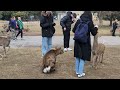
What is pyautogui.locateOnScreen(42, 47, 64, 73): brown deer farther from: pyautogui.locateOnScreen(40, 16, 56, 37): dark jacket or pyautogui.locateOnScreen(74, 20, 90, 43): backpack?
pyautogui.locateOnScreen(40, 16, 56, 37): dark jacket

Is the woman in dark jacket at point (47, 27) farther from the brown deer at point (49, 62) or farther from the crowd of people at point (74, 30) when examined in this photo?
the brown deer at point (49, 62)

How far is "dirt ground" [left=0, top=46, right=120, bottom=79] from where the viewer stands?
9023 millimetres

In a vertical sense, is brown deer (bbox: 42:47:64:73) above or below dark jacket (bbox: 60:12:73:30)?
below

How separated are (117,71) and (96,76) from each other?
0.99 meters

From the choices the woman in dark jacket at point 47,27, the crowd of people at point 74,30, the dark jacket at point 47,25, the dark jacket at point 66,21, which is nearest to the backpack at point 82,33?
the crowd of people at point 74,30

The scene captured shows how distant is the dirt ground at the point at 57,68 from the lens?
9.02 metres

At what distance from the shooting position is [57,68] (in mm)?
9828

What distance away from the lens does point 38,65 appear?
10234mm

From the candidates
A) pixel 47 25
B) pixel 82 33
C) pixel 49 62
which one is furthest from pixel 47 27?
pixel 82 33

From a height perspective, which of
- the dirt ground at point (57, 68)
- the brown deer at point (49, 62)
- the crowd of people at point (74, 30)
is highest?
the crowd of people at point (74, 30)

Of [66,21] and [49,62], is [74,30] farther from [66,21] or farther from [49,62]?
[66,21]

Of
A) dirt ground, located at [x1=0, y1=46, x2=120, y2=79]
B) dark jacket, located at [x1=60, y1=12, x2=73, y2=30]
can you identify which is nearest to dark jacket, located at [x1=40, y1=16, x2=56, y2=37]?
dirt ground, located at [x1=0, y1=46, x2=120, y2=79]
